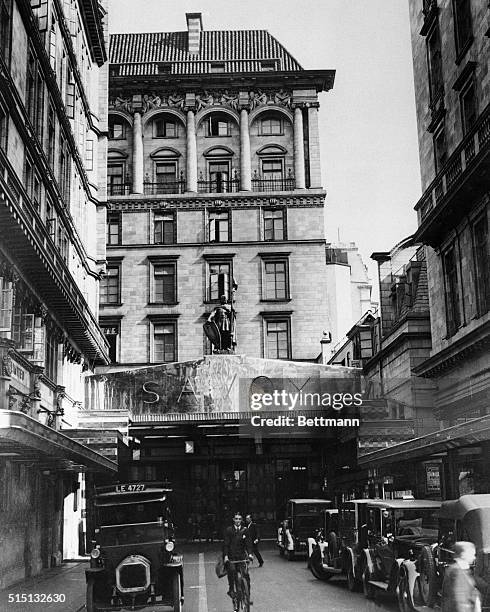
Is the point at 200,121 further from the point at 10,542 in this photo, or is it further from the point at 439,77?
the point at 10,542

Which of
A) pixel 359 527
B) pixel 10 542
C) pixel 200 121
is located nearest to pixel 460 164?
pixel 359 527

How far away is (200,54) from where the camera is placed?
211 ft

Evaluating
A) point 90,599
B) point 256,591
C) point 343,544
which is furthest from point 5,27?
point 343,544

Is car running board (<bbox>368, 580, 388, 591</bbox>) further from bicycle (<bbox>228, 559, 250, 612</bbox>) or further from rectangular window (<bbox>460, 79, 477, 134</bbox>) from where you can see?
rectangular window (<bbox>460, 79, 477, 134</bbox>)

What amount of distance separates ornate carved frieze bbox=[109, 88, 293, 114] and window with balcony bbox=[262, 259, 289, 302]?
1191 cm

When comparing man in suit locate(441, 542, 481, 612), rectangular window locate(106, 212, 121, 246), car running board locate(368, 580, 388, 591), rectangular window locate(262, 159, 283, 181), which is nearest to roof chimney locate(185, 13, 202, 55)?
rectangular window locate(262, 159, 283, 181)

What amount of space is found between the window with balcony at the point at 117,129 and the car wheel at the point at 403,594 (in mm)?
53404

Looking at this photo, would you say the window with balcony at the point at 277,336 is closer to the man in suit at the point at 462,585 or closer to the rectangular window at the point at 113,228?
the rectangular window at the point at 113,228

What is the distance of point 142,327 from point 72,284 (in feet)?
94.7

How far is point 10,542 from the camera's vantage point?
75.0 ft

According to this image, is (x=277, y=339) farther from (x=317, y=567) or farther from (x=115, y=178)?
(x=317, y=567)

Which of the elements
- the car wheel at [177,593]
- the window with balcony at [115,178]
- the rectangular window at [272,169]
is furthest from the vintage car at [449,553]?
the window with balcony at [115,178]

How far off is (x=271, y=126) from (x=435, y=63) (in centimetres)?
3680

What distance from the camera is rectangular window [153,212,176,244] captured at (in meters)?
63.4
